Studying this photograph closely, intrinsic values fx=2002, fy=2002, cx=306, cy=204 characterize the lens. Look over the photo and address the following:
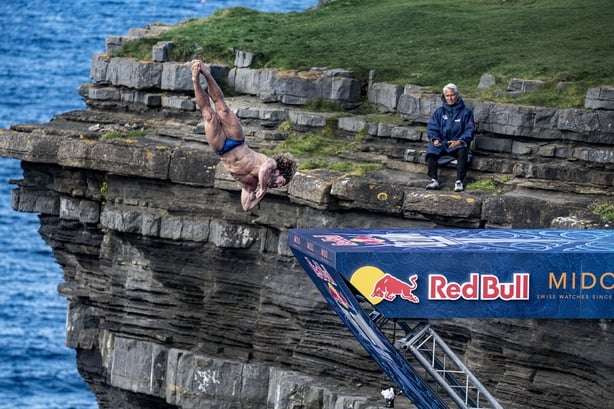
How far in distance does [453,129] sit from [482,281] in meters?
7.13

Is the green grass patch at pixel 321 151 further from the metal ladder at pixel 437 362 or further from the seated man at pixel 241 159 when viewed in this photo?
the metal ladder at pixel 437 362

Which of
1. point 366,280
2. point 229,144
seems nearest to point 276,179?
point 229,144

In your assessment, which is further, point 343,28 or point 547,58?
point 343,28

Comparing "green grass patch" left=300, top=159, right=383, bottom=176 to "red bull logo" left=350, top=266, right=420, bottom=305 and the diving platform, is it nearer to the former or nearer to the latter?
the diving platform

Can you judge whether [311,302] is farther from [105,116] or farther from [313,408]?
[105,116]

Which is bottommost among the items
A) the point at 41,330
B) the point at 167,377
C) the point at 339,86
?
the point at 41,330

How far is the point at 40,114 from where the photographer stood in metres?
111

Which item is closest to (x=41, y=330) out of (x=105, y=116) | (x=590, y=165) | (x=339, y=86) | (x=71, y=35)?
(x=105, y=116)

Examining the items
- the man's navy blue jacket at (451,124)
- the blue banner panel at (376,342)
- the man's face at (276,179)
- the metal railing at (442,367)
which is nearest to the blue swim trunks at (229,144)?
the man's face at (276,179)

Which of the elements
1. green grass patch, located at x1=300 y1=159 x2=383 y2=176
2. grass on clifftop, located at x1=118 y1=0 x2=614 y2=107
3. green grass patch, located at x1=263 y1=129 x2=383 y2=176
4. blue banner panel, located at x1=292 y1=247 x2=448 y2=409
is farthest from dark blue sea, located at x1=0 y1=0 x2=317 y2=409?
blue banner panel, located at x1=292 y1=247 x2=448 y2=409

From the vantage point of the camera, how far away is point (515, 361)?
37.0m

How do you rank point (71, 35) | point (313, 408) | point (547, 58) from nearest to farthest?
point (313, 408) → point (547, 58) → point (71, 35)

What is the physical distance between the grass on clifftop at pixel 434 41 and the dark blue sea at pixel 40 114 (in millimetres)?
23887

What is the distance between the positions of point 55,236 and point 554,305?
17.4 metres
